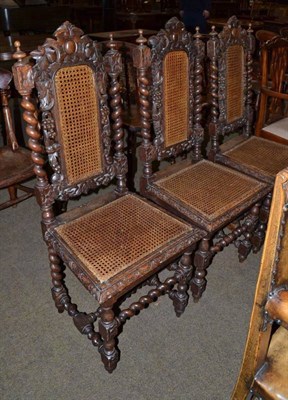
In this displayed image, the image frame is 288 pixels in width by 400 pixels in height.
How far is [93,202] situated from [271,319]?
97 centimetres

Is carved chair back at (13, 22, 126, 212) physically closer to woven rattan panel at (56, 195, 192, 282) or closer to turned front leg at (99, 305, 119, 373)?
woven rattan panel at (56, 195, 192, 282)

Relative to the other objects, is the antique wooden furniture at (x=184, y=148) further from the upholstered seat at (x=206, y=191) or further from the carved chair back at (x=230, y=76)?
the carved chair back at (x=230, y=76)

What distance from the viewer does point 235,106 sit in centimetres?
211

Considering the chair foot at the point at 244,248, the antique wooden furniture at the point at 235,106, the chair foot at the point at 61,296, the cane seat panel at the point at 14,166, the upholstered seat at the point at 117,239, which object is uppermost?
the antique wooden furniture at the point at 235,106

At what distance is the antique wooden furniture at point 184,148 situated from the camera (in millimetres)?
1596

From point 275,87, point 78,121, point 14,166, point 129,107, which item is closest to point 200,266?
point 78,121

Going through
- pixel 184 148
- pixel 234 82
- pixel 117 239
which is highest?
pixel 234 82

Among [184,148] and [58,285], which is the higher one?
[184,148]

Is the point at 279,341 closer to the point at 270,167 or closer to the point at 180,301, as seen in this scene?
the point at 180,301

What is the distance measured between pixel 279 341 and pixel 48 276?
1.33 m

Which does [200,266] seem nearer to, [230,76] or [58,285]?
[58,285]

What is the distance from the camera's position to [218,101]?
6.61ft

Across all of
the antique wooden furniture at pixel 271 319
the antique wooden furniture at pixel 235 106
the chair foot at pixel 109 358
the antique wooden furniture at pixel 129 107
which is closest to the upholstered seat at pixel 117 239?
the chair foot at pixel 109 358

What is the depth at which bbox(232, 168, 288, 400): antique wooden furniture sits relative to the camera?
0.80 metres
